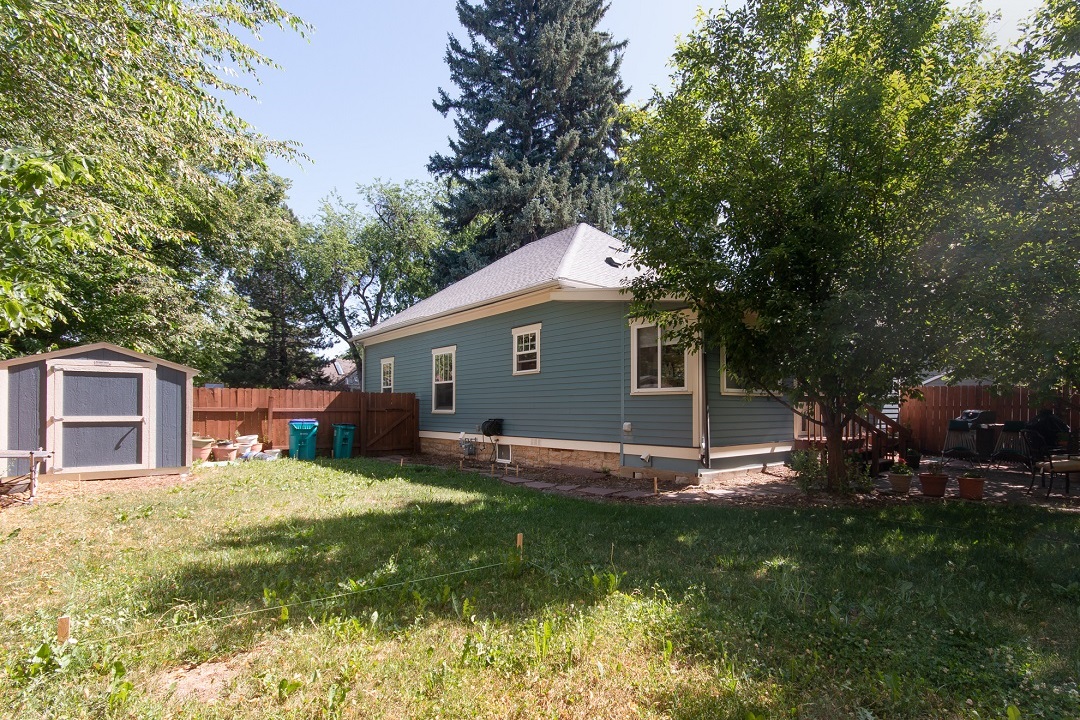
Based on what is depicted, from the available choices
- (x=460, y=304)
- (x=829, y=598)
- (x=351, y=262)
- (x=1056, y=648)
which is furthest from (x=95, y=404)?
(x=351, y=262)

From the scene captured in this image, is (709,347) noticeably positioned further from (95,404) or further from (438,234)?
(438,234)

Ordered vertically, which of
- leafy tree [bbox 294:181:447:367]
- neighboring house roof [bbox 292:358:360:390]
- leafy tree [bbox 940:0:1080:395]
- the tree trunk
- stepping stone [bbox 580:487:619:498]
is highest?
leafy tree [bbox 294:181:447:367]

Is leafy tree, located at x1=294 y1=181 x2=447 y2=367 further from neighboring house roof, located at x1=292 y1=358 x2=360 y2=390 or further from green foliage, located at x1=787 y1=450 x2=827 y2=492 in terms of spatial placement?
green foliage, located at x1=787 y1=450 x2=827 y2=492

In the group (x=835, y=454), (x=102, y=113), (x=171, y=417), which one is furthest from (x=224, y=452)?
(x=835, y=454)

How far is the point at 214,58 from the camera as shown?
7742 mm

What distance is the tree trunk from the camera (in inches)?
313

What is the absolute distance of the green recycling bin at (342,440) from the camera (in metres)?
13.7

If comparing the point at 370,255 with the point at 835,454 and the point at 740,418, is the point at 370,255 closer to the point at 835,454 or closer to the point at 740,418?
the point at 740,418

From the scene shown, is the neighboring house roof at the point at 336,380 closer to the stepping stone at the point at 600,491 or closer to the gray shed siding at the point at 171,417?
the gray shed siding at the point at 171,417

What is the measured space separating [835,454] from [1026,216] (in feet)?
12.6

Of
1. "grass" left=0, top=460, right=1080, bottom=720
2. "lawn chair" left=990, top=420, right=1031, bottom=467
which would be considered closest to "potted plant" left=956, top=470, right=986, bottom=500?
"grass" left=0, top=460, right=1080, bottom=720

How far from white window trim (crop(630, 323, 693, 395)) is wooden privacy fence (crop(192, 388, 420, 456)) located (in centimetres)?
775

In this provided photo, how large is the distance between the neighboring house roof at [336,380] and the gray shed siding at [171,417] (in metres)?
22.6

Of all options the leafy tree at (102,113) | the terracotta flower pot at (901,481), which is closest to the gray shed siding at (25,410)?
the leafy tree at (102,113)
